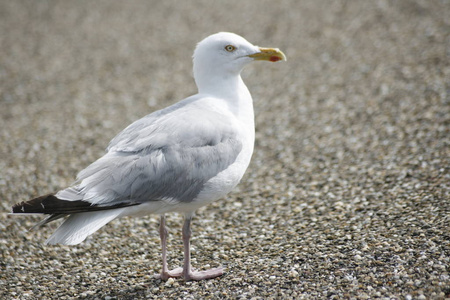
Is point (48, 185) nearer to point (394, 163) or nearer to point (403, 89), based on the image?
point (394, 163)

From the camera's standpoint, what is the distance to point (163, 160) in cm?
411

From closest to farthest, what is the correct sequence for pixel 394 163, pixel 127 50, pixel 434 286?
1. pixel 434 286
2. pixel 394 163
3. pixel 127 50

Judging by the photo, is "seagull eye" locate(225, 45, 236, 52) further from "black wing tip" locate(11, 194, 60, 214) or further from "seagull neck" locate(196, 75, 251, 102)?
"black wing tip" locate(11, 194, 60, 214)

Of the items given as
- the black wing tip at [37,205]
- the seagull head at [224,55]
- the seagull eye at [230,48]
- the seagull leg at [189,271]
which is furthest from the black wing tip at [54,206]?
the seagull eye at [230,48]

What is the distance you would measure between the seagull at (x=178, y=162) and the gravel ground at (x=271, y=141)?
0.79m

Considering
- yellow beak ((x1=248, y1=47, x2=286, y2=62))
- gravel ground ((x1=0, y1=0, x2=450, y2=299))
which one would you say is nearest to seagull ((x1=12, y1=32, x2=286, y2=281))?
yellow beak ((x1=248, y1=47, x2=286, y2=62))

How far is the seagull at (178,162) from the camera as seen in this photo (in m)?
3.84

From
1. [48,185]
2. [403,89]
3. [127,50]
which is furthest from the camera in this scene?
[127,50]

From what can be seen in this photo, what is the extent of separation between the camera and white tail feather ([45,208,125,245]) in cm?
374

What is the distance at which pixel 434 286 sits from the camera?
12.5 feet

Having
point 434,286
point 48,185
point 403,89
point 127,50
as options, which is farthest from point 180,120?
point 127,50

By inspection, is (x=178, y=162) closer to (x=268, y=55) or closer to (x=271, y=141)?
(x=268, y=55)

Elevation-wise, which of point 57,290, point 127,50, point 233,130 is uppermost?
point 127,50

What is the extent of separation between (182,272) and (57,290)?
1.19 metres
